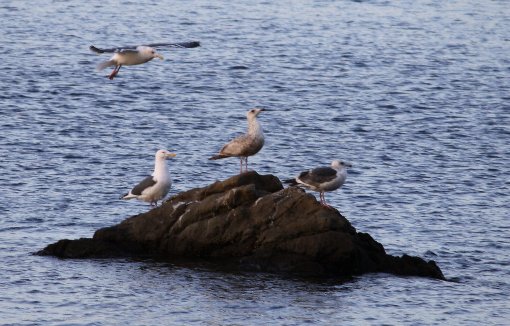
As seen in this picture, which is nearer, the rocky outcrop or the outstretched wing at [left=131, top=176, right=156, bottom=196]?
the rocky outcrop

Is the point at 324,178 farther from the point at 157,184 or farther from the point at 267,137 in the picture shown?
the point at 267,137

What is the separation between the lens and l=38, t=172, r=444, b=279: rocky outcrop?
29500 millimetres

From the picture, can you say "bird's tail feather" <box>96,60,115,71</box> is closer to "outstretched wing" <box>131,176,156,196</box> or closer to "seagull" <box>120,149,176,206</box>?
"seagull" <box>120,149,176,206</box>

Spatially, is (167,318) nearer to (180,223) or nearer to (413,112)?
(180,223)

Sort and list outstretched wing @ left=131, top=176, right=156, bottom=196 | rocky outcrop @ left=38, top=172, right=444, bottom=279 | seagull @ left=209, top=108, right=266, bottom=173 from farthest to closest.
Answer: seagull @ left=209, top=108, right=266, bottom=173 → outstretched wing @ left=131, top=176, right=156, bottom=196 → rocky outcrop @ left=38, top=172, right=444, bottom=279

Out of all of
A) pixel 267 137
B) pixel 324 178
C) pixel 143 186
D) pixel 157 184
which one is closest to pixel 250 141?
pixel 324 178

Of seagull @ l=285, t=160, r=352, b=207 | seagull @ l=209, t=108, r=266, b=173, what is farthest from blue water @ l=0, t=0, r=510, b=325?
seagull @ l=209, t=108, r=266, b=173

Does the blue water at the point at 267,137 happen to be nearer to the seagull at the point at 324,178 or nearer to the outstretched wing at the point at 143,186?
the outstretched wing at the point at 143,186

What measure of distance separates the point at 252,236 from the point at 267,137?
65.8 ft

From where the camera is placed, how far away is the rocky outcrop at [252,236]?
29500mm

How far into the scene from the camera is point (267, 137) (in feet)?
164

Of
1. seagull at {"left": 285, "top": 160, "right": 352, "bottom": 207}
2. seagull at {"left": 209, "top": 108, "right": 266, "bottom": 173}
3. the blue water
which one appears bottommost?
the blue water

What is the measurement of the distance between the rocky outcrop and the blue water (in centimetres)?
49

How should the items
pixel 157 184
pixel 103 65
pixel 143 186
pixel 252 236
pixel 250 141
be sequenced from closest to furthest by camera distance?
pixel 252 236 < pixel 157 184 < pixel 143 186 < pixel 103 65 < pixel 250 141
